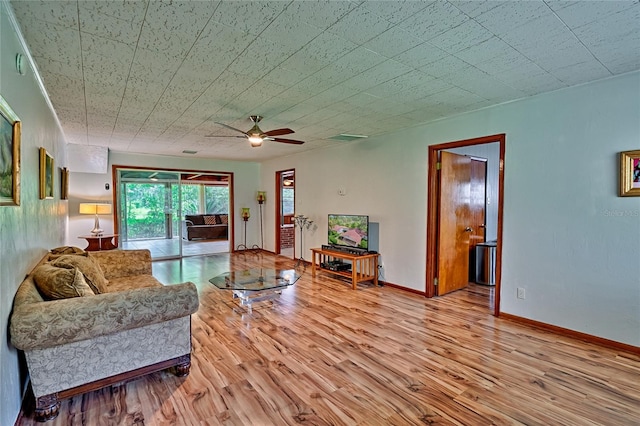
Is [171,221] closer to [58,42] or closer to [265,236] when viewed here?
[265,236]

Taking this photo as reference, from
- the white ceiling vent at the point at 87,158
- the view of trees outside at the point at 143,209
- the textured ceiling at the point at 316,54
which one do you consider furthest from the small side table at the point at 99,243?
the textured ceiling at the point at 316,54

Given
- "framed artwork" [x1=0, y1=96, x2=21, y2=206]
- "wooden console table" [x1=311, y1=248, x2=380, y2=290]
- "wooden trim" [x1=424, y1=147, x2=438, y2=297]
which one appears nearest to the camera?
"framed artwork" [x1=0, y1=96, x2=21, y2=206]

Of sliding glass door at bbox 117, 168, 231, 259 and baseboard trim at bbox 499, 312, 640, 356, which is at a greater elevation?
sliding glass door at bbox 117, 168, 231, 259

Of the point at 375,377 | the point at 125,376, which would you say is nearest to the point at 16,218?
the point at 125,376

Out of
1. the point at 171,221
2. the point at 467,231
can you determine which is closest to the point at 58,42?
the point at 467,231

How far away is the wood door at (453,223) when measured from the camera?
14.3 feet

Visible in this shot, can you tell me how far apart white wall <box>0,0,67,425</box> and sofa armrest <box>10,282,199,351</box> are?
8 cm

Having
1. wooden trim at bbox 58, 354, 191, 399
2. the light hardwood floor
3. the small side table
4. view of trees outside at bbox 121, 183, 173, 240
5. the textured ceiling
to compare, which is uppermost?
the textured ceiling

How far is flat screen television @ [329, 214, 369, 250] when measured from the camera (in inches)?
194

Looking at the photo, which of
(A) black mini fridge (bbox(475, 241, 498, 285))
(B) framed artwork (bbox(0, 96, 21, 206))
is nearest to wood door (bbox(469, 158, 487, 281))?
(A) black mini fridge (bbox(475, 241, 498, 285))

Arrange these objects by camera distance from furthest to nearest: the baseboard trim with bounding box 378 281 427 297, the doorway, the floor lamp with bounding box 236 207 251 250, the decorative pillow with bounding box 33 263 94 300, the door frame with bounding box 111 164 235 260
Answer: the floor lamp with bounding box 236 207 251 250 < the doorway < the door frame with bounding box 111 164 235 260 < the baseboard trim with bounding box 378 281 427 297 < the decorative pillow with bounding box 33 263 94 300

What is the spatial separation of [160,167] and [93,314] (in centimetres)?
579

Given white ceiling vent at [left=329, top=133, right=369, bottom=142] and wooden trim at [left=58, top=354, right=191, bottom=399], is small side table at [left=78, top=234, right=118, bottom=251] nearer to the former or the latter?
wooden trim at [left=58, top=354, right=191, bottom=399]

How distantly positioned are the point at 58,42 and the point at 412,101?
3.01 m
